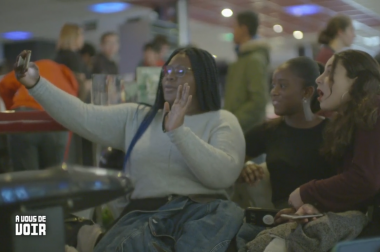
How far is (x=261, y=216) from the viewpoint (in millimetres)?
1896

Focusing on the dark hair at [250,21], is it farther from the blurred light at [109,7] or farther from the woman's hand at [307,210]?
the blurred light at [109,7]

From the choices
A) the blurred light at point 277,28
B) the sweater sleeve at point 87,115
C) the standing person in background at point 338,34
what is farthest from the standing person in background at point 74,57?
the blurred light at point 277,28

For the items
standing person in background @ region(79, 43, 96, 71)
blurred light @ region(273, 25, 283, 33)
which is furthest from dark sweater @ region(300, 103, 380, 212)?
blurred light @ region(273, 25, 283, 33)

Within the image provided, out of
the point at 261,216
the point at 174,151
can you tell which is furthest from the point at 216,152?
the point at 261,216

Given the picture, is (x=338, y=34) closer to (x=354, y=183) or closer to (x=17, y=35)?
(x=354, y=183)

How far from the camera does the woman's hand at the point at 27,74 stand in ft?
6.53

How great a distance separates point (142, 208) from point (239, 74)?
1.51 metres

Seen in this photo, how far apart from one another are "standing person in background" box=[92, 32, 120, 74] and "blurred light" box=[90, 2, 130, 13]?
17.8 ft

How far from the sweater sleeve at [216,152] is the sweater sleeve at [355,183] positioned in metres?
0.33

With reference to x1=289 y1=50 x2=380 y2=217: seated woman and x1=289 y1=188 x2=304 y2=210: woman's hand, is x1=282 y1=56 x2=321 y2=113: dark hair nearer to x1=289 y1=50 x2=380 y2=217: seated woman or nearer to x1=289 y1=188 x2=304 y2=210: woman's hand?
x1=289 y1=50 x2=380 y2=217: seated woman

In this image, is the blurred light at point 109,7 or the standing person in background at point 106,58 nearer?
the standing person in background at point 106,58

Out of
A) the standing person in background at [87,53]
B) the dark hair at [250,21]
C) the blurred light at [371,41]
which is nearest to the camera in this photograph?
the dark hair at [250,21]

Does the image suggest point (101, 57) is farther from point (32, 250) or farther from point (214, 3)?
point (214, 3)

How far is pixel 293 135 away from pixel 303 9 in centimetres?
883
